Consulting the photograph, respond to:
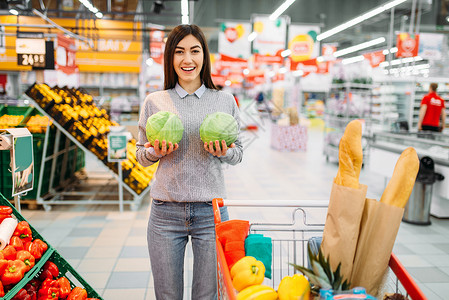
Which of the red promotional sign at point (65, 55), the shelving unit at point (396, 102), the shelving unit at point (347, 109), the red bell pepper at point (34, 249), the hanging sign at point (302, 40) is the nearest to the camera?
the red bell pepper at point (34, 249)

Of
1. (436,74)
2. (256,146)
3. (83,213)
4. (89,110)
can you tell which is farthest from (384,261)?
(436,74)

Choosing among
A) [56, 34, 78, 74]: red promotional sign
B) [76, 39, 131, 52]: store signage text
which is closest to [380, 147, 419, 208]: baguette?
[56, 34, 78, 74]: red promotional sign

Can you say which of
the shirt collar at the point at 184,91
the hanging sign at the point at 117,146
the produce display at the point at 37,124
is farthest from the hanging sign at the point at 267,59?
the shirt collar at the point at 184,91

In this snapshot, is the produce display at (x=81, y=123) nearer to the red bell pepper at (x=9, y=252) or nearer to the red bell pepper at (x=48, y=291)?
the red bell pepper at (x=48, y=291)

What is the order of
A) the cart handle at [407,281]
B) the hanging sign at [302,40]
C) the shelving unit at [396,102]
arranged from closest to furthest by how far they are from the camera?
1. the cart handle at [407,281]
2. the hanging sign at [302,40]
3. the shelving unit at [396,102]

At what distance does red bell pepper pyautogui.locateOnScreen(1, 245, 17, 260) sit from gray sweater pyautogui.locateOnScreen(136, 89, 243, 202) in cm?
78

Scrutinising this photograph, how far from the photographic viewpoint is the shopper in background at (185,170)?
1814 millimetres

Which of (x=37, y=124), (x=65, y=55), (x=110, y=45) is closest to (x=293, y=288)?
(x=37, y=124)

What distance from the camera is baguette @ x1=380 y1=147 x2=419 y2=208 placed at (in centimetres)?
112

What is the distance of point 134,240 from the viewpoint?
14.5ft

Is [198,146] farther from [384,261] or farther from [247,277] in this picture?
[384,261]

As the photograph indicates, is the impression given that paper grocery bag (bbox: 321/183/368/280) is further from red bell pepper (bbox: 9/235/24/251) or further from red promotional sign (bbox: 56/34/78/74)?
red promotional sign (bbox: 56/34/78/74)

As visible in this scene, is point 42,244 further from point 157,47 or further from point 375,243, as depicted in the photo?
point 157,47

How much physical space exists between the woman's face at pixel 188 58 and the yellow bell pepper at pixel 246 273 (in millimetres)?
896
